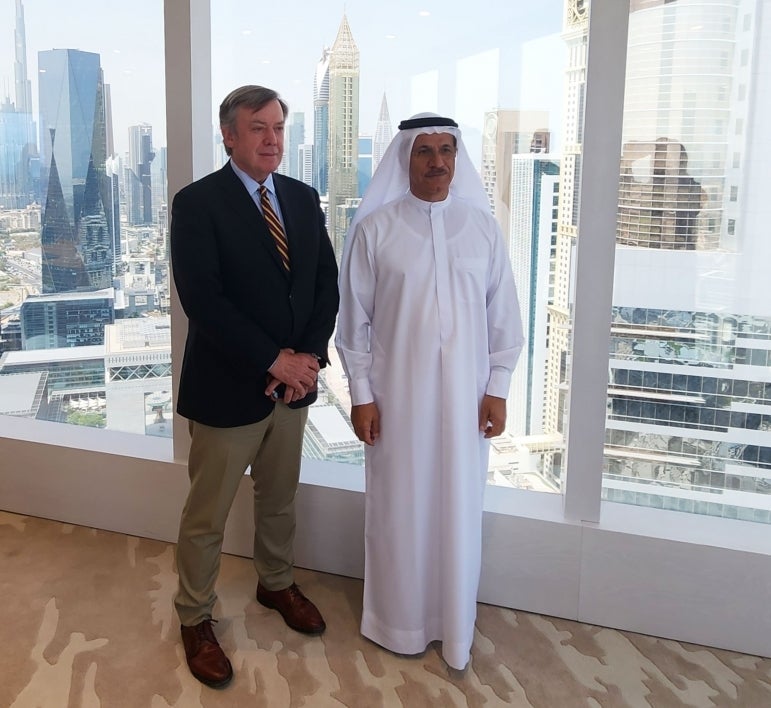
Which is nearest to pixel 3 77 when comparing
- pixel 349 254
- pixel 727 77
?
pixel 349 254

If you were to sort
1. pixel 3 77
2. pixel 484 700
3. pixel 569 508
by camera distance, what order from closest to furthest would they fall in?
1. pixel 484 700
2. pixel 569 508
3. pixel 3 77

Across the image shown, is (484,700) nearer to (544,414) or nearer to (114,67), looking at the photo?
(544,414)

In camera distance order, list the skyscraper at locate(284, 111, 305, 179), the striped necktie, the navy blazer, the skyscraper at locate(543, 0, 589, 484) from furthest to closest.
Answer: the skyscraper at locate(284, 111, 305, 179) < the skyscraper at locate(543, 0, 589, 484) < the striped necktie < the navy blazer

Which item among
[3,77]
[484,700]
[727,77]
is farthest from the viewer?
[3,77]

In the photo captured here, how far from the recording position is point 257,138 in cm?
221

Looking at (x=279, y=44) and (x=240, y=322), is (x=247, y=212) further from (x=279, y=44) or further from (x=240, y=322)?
(x=279, y=44)

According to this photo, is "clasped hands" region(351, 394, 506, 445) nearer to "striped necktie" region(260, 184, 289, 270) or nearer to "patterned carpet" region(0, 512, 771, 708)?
"striped necktie" region(260, 184, 289, 270)

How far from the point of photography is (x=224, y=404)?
224 cm

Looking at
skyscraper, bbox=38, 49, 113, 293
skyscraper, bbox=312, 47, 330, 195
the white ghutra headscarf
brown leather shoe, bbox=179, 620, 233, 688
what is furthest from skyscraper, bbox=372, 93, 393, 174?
brown leather shoe, bbox=179, 620, 233, 688

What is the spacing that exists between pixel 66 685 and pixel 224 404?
0.93 metres

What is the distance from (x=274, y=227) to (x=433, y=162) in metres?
0.50

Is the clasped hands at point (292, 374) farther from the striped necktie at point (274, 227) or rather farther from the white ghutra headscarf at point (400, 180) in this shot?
the white ghutra headscarf at point (400, 180)

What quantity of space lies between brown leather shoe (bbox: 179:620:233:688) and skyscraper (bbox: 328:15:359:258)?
156 cm

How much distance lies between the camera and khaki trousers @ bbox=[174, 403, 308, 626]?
229 centimetres
